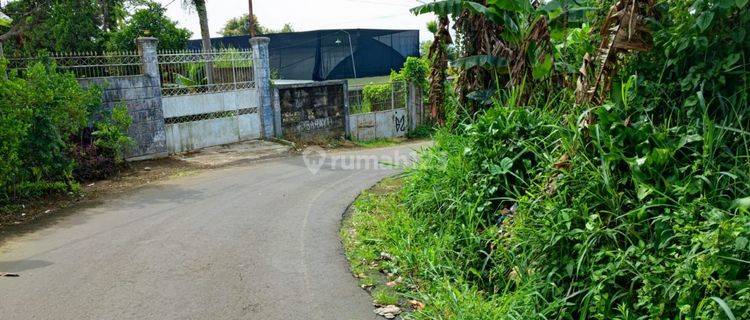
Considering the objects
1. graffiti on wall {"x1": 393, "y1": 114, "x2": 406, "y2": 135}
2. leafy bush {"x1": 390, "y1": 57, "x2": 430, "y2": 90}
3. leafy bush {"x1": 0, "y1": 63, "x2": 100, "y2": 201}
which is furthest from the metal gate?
leafy bush {"x1": 390, "y1": 57, "x2": 430, "y2": 90}

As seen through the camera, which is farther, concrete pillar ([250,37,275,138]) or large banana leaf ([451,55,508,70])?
concrete pillar ([250,37,275,138])

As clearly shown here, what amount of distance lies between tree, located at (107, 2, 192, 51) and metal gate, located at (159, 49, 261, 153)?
19.6ft

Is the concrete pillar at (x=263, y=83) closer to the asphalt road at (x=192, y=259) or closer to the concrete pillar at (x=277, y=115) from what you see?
the concrete pillar at (x=277, y=115)

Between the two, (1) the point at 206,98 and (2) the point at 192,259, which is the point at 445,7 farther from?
(1) the point at 206,98

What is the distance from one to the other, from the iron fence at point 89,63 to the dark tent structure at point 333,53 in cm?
1086

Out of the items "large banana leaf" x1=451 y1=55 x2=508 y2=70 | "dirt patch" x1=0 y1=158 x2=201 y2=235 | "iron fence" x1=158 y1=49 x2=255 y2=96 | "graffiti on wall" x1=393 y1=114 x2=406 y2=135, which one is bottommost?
"dirt patch" x1=0 y1=158 x2=201 y2=235

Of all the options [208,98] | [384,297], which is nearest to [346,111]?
[208,98]

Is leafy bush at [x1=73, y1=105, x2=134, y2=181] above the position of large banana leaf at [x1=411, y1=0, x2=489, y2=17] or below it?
below

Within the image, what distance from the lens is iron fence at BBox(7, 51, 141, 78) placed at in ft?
30.7

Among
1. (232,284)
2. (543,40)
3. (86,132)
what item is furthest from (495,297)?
(86,132)

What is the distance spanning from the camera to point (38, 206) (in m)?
8.11

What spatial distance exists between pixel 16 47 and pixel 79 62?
28.3 feet

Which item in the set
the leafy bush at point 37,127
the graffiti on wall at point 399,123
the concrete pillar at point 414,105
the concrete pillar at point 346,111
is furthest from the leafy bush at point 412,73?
the leafy bush at point 37,127

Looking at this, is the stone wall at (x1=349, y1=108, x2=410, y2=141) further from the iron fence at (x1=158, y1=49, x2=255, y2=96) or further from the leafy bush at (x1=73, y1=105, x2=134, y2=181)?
the leafy bush at (x1=73, y1=105, x2=134, y2=181)
